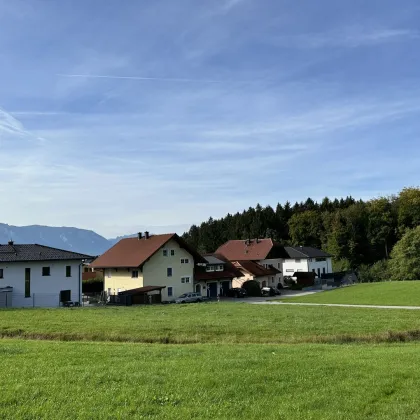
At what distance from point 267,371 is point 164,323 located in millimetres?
15130

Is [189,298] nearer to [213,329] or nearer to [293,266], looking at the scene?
[213,329]

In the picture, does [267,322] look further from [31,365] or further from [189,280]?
[189,280]

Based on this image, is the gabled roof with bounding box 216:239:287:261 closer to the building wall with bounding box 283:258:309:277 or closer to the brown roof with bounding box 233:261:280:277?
the building wall with bounding box 283:258:309:277

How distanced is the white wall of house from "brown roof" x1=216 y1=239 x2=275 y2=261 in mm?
9279

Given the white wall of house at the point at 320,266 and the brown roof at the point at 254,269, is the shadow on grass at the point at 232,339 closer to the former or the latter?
the brown roof at the point at 254,269

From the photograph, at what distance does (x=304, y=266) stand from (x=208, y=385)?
77.6 m

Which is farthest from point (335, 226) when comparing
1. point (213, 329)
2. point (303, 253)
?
point (213, 329)

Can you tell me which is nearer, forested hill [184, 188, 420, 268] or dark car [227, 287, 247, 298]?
dark car [227, 287, 247, 298]

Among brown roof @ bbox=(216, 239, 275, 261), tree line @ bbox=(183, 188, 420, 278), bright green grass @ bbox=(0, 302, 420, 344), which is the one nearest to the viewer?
bright green grass @ bbox=(0, 302, 420, 344)

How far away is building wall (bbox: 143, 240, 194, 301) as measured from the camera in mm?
55556

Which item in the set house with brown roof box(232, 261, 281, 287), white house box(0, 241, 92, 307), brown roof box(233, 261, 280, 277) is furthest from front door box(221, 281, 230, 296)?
white house box(0, 241, 92, 307)

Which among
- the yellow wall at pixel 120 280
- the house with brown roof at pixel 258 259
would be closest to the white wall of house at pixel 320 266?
the house with brown roof at pixel 258 259

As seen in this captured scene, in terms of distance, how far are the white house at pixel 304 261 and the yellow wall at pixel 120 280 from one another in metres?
37.1

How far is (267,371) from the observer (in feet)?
32.8
